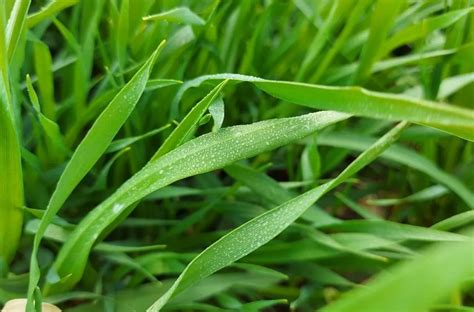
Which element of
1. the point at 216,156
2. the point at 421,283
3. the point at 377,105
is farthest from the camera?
the point at 216,156

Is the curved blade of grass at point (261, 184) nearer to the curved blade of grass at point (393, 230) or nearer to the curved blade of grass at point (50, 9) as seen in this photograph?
the curved blade of grass at point (393, 230)

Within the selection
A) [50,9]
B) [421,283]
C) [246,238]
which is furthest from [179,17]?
[421,283]

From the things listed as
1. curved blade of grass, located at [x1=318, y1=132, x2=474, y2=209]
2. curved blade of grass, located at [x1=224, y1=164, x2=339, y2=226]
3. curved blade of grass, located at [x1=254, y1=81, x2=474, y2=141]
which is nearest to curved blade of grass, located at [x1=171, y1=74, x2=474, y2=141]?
curved blade of grass, located at [x1=254, y1=81, x2=474, y2=141]

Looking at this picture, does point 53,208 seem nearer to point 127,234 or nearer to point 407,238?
point 127,234

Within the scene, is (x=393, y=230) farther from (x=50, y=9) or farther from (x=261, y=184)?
(x=50, y=9)

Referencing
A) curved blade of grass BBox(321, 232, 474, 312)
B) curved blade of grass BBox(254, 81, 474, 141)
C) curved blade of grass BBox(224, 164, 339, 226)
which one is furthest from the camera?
curved blade of grass BBox(224, 164, 339, 226)

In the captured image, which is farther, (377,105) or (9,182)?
(9,182)

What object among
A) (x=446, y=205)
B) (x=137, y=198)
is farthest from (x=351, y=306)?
(x=446, y=205)

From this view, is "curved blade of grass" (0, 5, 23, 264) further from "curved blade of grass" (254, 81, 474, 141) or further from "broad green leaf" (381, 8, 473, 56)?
"broad green leaf" (381, 8, 473, 56)
